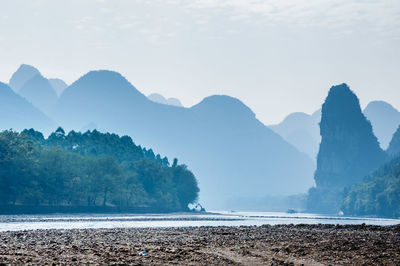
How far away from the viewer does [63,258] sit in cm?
2866

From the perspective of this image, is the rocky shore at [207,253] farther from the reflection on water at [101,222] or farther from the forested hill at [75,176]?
the forested hill at [75,176]

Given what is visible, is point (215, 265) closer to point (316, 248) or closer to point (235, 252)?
point (235, 252)

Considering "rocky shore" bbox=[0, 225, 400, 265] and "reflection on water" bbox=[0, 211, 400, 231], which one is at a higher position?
"reflection on water" bbox=[0, 211, 400, 231]

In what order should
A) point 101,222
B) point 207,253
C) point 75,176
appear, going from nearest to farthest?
point 207,253 → point 101,222 → point 75,176

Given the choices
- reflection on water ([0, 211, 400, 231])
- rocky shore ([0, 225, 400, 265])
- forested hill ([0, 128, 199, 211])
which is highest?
forested hill ([0, 128, 199, 211])

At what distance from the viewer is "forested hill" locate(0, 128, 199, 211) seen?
408ft

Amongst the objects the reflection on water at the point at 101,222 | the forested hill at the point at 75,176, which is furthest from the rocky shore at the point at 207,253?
the forested hill at the point at 75,176

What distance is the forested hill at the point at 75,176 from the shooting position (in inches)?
4894

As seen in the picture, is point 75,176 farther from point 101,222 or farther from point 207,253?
point 207,253

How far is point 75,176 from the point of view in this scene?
464ft

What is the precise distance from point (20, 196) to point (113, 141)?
242 ft

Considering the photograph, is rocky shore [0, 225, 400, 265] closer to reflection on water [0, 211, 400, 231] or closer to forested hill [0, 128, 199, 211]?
reflection on water [0, 211, 400, 231]

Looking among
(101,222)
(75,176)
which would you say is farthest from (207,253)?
(75,176)

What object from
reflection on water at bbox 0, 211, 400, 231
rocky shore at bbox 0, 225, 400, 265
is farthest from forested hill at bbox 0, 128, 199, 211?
rocky shore at bbox 0, 225, 400, 265
